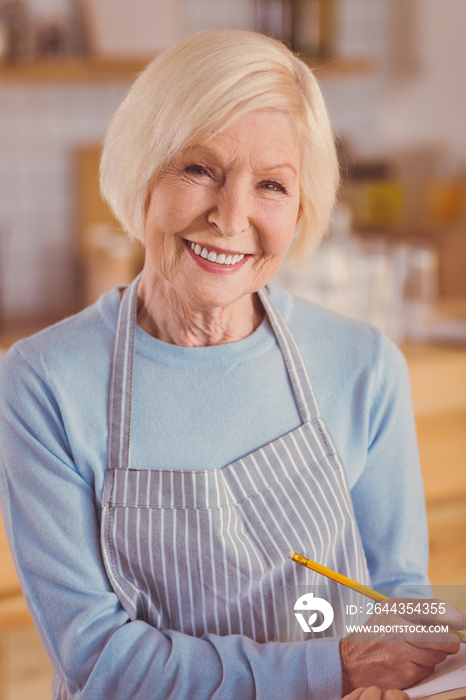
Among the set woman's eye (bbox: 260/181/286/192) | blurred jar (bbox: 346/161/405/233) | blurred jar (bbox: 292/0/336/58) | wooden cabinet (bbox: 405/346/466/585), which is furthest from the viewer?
blurred jar (bbox: 346/161/405/233)

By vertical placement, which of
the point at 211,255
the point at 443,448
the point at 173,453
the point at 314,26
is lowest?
the point at 443,448

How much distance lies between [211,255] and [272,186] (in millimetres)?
108

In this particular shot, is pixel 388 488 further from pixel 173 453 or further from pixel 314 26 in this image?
pixel 314 26

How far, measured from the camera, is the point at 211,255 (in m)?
0.96

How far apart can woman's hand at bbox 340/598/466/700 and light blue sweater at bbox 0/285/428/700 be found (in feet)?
0.07

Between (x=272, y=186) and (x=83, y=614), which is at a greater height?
(x=272, y=186)

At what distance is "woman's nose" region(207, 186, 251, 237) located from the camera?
927 millimetres

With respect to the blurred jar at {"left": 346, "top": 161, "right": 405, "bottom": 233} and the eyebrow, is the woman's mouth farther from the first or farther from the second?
the blurred jar at {"left": 346, "top": 161, "right": 405, "bottom": 233}

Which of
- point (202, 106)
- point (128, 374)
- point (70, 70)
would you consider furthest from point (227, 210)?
point (70, 70)

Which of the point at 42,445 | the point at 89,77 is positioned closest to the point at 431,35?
the point at 89,77

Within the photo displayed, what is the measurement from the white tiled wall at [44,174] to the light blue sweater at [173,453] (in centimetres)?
212

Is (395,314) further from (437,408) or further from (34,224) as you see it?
(34,224)

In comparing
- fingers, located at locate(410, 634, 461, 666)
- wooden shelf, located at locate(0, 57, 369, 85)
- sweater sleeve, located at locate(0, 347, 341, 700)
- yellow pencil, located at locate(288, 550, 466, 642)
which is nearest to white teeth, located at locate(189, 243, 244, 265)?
sweater sleeve, located at locate(0, 347, 341, 700)

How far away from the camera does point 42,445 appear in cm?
97
